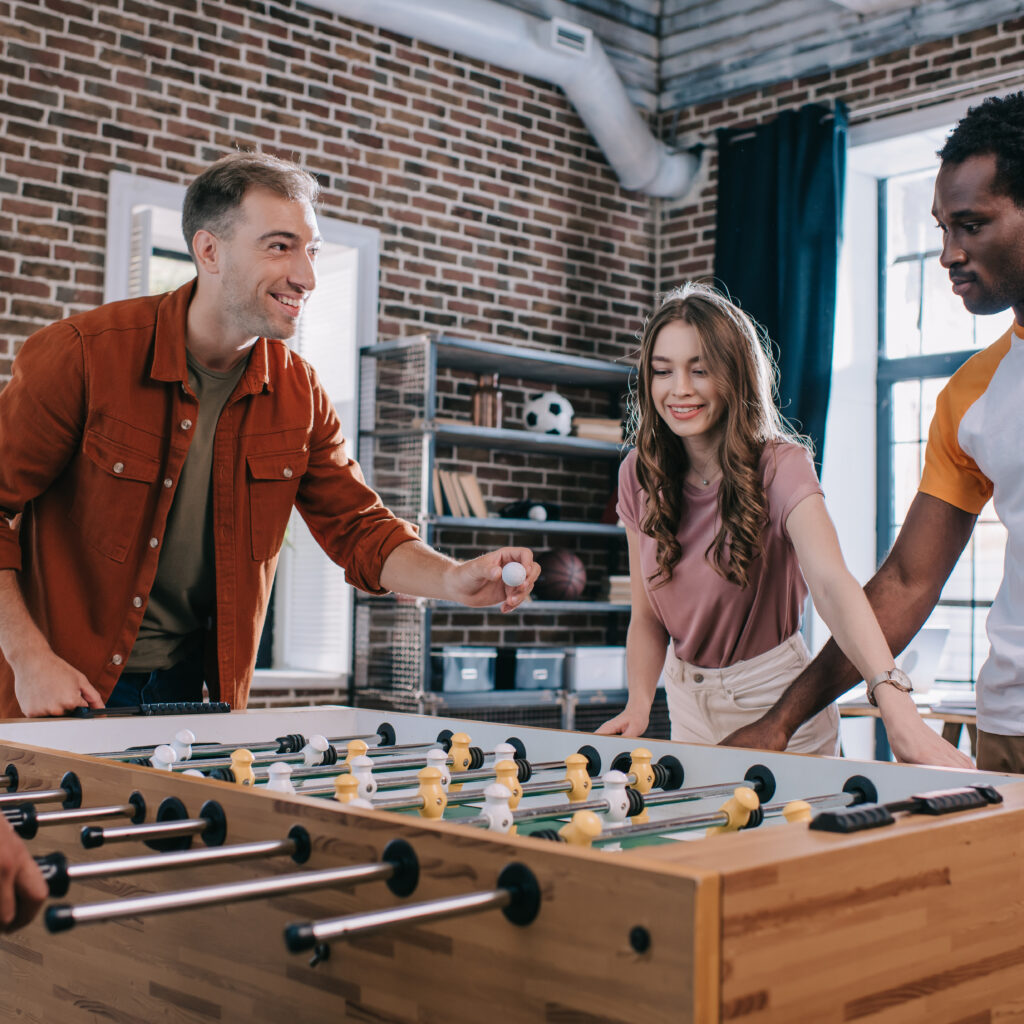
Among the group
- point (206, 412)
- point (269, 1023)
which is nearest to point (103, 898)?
point (269, 1023)

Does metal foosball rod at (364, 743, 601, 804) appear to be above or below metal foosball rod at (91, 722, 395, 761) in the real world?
above

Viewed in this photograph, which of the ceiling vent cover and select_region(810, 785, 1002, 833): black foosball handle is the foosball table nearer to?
select_region(810, 785, 1002, 833): black foosball handle

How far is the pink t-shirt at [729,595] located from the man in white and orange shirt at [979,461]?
0.30 m

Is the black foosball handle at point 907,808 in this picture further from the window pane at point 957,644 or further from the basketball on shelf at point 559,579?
the window pane at point 957,644

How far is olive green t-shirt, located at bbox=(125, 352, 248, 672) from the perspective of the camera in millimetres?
2510

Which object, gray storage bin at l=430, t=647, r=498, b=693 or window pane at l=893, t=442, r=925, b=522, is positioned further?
window pane at l=893, t=442, r=925, b=522

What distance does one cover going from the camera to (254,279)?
2.45m

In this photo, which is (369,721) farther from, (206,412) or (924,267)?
(924,267)

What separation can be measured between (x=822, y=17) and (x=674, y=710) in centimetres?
408

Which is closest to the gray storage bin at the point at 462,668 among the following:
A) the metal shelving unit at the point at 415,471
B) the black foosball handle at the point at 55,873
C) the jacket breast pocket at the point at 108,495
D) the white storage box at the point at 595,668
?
the metal shelving unit at the point at 415,471

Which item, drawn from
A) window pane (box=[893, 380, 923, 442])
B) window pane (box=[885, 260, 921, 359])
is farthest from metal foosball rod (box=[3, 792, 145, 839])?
window pane (box=[885, 260, 921, 359])

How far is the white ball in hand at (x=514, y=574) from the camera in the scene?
83.3 inches

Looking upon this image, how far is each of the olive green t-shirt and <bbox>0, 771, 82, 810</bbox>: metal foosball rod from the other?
3.22ft

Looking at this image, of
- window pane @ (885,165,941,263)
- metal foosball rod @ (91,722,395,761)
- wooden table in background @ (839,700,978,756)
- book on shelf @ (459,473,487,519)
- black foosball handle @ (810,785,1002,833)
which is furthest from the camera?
window pane @ (885,165,941,263)
